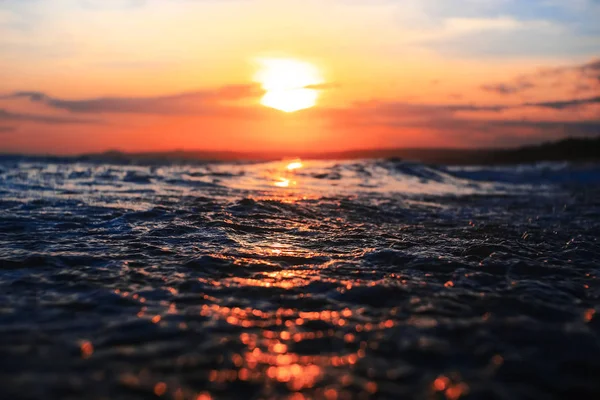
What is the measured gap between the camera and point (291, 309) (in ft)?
14.9

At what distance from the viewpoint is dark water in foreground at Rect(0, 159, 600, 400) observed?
3.24 meters

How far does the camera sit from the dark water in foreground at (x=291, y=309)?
128 inches

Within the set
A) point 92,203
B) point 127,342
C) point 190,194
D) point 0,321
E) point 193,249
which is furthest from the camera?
point 190,194

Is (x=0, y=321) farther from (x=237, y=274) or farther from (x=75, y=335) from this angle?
(x=237, y=274)

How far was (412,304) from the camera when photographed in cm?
476

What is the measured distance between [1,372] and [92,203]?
29.4 ft

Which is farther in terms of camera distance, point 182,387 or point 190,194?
point 190,194

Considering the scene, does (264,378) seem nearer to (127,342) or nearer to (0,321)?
(127,342)

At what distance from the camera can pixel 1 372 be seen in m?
3.26

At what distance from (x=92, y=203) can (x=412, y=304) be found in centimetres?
926

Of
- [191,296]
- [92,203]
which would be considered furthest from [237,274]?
[92,203]

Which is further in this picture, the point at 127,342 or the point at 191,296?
the point at 191,296

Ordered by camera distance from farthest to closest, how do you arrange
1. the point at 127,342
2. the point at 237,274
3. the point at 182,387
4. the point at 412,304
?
the point at 237,274 < the point at 412,304 < the point at 127,342 < the point at 182,387

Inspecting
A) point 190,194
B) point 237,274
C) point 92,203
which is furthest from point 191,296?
point 190,194
